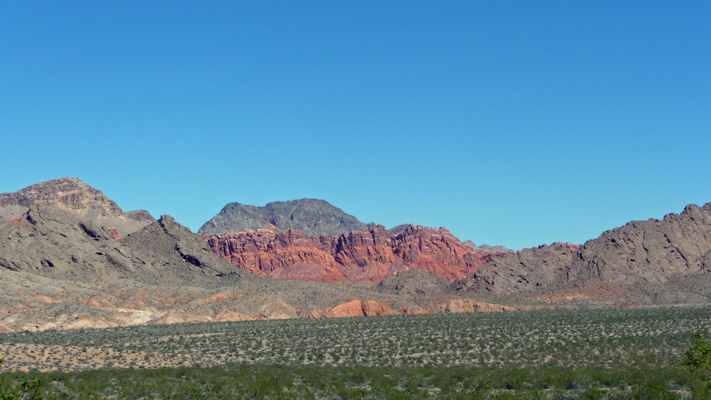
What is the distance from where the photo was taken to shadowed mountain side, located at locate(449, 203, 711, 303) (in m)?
126

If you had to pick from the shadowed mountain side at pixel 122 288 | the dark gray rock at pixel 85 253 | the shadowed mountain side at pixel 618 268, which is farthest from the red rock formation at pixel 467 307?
the dark gray rock at pixel 85 253

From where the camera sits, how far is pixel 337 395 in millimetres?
28188

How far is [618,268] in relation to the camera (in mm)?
137000

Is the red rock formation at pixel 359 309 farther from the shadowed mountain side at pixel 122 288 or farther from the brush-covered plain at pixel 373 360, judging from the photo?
the brush-covered plain at pixel 373 360

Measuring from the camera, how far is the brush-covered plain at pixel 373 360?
2830cm

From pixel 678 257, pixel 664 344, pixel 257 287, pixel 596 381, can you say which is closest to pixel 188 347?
pixel 596 381

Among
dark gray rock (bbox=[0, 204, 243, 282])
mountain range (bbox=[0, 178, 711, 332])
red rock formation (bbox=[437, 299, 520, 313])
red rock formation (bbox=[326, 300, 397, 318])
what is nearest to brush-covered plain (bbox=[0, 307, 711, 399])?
mountain range (bbox=[0, 178, 711, 332])

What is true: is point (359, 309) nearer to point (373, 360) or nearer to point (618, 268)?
point (373, 360)

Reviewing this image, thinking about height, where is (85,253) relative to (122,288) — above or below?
above

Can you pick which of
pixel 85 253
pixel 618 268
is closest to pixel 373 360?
pixel 85 253

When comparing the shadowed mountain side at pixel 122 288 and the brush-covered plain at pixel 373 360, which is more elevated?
the shadowed mountain side at pixel 122 288

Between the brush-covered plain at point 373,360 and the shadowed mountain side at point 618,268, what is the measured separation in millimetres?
58439

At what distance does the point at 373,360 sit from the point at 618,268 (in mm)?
108299

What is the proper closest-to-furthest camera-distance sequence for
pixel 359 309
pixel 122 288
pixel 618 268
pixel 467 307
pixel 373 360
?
pixel 373 360 → pixel 122 288 → pixel 359 309 → pixel 467 307 → pixel 618 268
